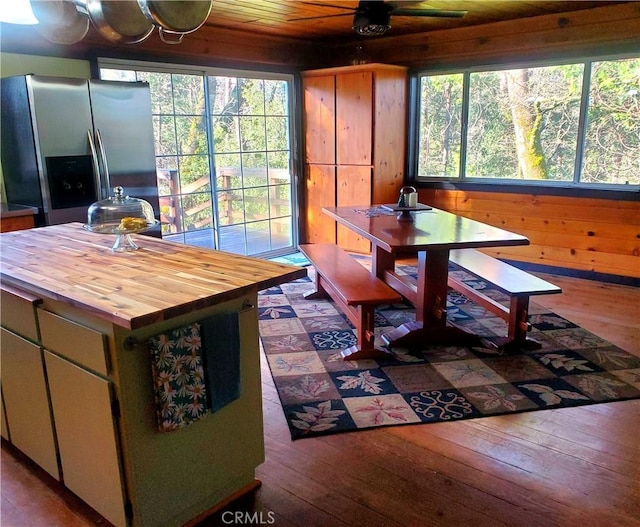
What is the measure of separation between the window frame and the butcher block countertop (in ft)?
11.9

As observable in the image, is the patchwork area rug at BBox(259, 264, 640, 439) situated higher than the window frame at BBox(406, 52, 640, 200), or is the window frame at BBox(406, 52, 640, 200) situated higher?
the window frame at BBox(406, 52, 640, 200)

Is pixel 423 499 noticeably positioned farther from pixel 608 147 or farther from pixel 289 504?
pixel 608 147

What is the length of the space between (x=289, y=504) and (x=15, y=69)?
3.44 m

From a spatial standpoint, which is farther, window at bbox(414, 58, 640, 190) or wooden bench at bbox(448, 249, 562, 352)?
window at bbox(414, 58, 640, 190)

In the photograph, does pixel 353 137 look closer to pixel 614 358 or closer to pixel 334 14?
pixel 334 14

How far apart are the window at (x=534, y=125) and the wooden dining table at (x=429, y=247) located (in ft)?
5.50

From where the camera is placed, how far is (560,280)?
4.69 meters

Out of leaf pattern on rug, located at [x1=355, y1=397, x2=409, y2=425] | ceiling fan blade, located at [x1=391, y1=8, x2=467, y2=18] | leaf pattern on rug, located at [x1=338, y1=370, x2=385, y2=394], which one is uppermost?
ceiling fan blade, located at [x1=391, y1=8, x2=467, y2=18]

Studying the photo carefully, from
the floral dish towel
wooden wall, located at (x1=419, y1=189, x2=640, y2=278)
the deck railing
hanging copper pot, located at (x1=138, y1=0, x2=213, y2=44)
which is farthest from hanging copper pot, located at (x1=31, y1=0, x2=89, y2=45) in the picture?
wooden wall, located at (x1=419, y1=189, x2=640, y2=278)

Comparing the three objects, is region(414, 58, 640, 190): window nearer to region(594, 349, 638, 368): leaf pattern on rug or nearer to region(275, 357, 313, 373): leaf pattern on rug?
region(594, 349, 638, 368): leaf pattern on rug

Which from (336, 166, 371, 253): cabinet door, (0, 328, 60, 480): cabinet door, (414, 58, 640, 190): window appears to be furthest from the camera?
(336, 166, 371, 253): cabinet door

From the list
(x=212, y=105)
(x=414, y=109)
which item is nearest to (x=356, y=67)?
(x=414, y=109)

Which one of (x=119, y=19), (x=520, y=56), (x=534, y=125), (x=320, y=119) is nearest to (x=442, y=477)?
(x=119, y=19)

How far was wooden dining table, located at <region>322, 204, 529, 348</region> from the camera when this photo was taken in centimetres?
292
